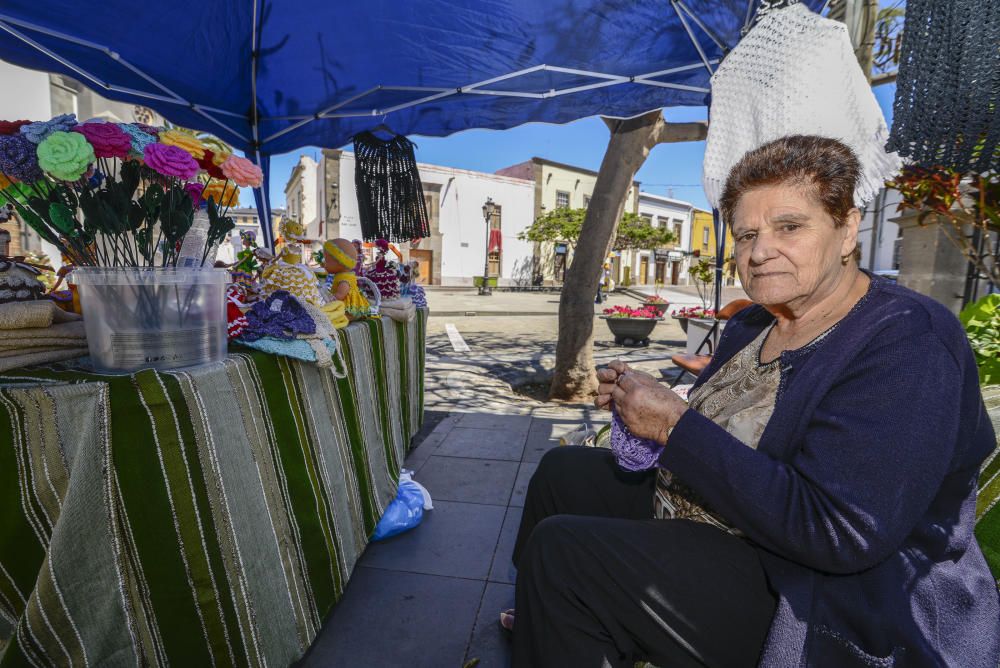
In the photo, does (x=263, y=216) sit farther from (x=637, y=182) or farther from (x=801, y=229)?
(x=637, y=182)

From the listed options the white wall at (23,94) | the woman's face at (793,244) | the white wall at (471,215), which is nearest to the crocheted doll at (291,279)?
the woman's face at (793,244)

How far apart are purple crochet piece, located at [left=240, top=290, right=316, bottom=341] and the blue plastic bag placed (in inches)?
42.6

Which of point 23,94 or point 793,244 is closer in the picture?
point 793,244

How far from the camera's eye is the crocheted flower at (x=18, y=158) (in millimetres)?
1055

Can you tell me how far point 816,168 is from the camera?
1.10m

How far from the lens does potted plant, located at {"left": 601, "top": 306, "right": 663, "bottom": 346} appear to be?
9.10 m

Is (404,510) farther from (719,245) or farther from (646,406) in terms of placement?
(719,245)

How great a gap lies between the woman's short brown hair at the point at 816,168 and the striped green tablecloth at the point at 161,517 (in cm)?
139

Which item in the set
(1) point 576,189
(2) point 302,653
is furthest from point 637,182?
(2) point 302,653

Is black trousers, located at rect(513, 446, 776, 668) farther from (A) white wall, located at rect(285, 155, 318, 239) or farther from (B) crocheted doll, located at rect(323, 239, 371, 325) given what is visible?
(A) white wall, located at rect(285, 155, 318, 239)

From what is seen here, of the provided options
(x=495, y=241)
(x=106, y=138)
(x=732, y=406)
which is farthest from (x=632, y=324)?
(x=495, y=241)

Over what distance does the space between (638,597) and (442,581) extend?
46.7 inches

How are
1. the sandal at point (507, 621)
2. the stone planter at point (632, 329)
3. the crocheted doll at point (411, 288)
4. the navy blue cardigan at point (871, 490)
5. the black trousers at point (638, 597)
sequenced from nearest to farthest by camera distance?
1. the navy blue cardigan at point (871, 490)
2. the black trousers at point (638, 597)
3. the sandal at point (507, 621)
4. the crocheted doll at point (411, 288)
5. the stone planter at point (632, 329)

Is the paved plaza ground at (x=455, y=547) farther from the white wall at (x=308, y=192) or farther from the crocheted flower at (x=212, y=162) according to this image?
the white wall at (x=308, y=192)
